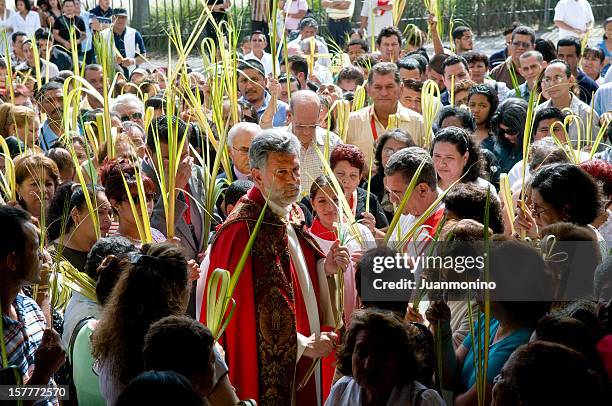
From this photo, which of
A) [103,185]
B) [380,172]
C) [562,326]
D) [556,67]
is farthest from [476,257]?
[556,67]

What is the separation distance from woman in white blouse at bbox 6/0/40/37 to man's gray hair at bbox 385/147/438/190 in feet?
30.4

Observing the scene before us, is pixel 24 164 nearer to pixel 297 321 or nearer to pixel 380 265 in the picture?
pixel 297 321

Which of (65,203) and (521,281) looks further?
(65,203)

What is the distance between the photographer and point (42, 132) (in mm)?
7285

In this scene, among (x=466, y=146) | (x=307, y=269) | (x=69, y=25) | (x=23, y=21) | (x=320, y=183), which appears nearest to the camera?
(x=307, y=269)

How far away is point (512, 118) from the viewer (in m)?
6.20

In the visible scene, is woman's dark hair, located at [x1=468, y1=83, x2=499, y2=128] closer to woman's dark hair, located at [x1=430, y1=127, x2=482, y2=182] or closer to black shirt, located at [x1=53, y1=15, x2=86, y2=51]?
woman's dark hair, located at [x1=430, y1=127, x2=482, y2=182]

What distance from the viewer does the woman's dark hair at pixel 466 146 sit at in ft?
16.9

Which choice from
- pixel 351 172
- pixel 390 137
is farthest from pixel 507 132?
pixel 351 172

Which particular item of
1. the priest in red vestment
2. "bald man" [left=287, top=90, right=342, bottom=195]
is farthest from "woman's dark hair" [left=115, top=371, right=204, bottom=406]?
"bald man" [left=287, top=90, right=342, bottom=195]

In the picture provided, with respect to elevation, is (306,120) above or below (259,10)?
above

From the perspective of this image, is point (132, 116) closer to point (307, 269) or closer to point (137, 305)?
point (307, 269)

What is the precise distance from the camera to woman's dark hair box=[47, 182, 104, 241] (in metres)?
4.39

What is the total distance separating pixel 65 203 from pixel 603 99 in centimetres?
451
